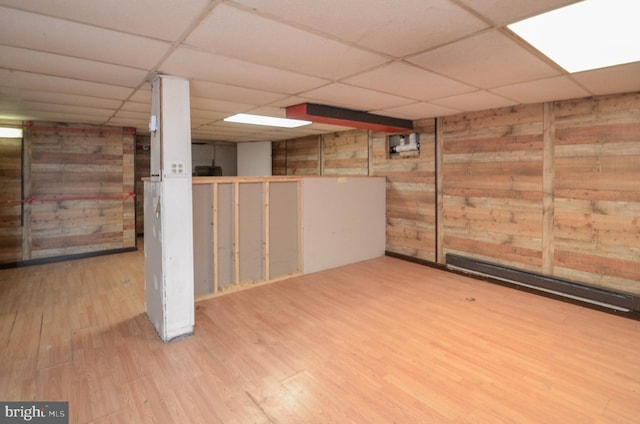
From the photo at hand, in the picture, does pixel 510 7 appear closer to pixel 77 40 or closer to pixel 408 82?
pixel 408 82

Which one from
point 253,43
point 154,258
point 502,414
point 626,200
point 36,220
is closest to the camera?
point 502,414

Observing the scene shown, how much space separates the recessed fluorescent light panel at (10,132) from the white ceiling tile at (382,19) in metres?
5.49

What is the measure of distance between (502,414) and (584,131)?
3.18 metres

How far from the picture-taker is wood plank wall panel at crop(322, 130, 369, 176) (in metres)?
6.11

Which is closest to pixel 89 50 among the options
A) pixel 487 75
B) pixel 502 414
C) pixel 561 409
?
pixel 487 75

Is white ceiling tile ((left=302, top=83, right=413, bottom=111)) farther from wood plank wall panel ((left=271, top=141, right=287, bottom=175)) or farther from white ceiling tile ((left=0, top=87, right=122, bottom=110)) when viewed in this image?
wood plank wall panel ((left=271, top=141, right=287, bottom=175))

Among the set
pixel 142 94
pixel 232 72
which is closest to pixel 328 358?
pixel 232 72

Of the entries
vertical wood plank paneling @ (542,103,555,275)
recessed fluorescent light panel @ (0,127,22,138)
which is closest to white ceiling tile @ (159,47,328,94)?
vertical wood plank paneling @ (542,103,555,275)

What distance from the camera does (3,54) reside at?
2283 millimetres

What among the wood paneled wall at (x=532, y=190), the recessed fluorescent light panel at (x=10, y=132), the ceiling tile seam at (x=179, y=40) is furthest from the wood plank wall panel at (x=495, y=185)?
the recessed fluorescent light panel at (x=10, y=132)

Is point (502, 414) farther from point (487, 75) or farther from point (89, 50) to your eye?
point (89, 50)

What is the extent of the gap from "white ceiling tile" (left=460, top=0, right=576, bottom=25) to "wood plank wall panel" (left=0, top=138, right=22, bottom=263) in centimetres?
643

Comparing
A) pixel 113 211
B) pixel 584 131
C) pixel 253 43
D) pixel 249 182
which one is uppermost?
pixel 253 43

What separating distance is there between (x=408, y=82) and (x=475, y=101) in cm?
127
